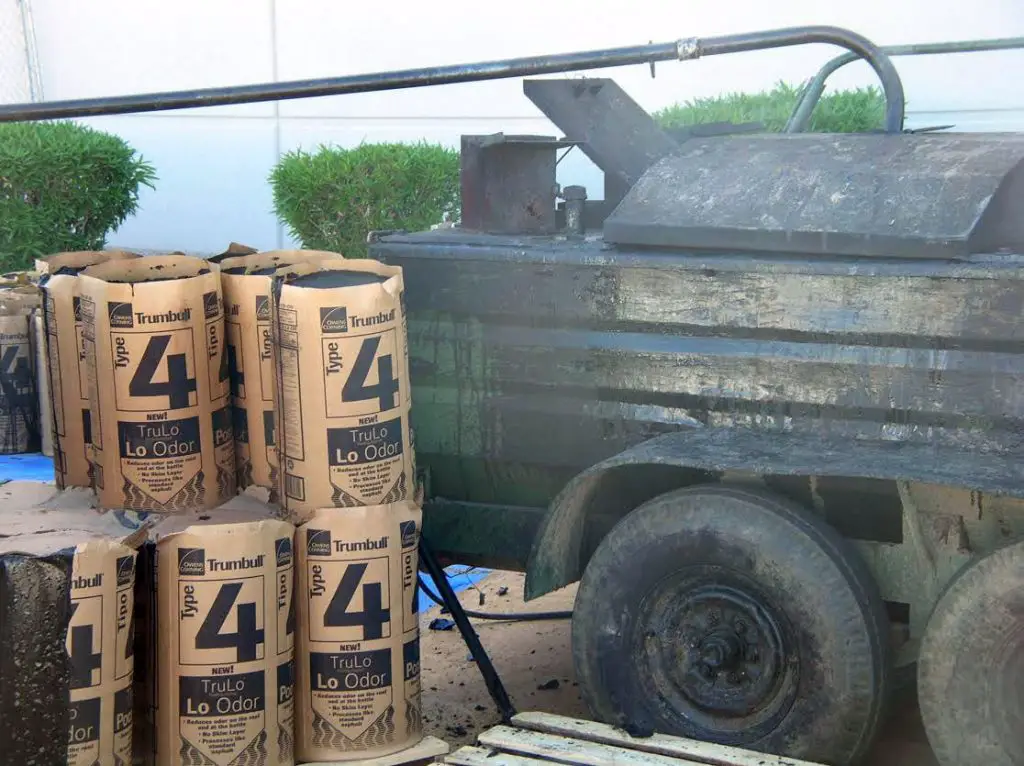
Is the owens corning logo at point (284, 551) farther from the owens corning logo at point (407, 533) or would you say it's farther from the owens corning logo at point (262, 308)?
the owens corning logo at point (262, 308)

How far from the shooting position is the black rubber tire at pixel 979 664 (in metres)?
3.15

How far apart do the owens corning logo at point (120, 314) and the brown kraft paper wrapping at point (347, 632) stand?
0.68 meters

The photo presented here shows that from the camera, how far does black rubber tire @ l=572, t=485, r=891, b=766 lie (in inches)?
131

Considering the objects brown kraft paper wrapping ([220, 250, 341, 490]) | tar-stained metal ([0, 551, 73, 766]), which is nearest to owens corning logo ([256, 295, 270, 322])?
brown kraft paper wrapping ([220, 250, 341, 490])

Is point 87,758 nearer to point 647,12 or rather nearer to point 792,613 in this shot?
point 792,613

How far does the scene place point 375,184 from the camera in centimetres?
889

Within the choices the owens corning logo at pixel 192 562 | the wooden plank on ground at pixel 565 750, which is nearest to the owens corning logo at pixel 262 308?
the owens corning logo at pixel 192 562

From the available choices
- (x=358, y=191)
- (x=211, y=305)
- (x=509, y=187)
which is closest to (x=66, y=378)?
(x=211, y=305)

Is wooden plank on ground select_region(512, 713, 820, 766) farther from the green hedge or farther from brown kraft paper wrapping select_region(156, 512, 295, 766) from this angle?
the green hedge

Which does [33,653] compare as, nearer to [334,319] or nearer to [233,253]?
[334,319]

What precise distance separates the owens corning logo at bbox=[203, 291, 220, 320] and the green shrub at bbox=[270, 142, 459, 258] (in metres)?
5.21

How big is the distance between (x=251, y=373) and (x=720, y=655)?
4.71 feet

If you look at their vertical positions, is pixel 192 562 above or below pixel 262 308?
below

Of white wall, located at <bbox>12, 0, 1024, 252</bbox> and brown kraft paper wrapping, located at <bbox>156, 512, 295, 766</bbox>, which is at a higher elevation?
white wall, located at <bbox>12, 0, 1024, 252</bbox>
